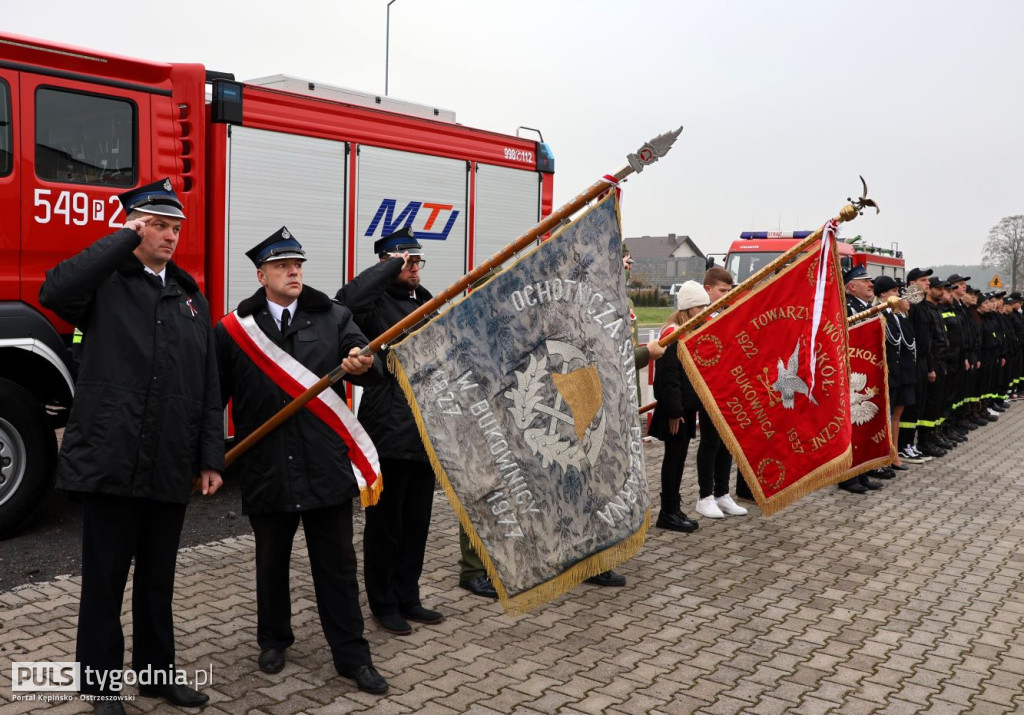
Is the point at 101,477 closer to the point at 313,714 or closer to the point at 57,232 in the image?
the point at 313,714

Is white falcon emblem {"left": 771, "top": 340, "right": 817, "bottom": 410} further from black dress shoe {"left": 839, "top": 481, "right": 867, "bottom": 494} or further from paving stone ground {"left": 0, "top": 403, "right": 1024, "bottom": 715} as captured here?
black dress shoe {"left": 839, "top": 481, "right": 867, "bottom": 494}

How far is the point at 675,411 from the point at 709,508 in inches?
42.8

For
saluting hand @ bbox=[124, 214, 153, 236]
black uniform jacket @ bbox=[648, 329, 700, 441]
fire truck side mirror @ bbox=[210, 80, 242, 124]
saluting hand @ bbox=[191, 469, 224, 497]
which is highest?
fire truck side mirror @ bbox=[210, 80, 242, 124]

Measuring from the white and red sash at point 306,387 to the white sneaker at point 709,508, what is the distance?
3.84 meters

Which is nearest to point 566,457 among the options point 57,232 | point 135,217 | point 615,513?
point 615,513

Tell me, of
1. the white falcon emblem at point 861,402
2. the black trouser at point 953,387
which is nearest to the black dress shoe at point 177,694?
the white falcon emblem at point 861,402

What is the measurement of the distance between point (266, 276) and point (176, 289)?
0.44m

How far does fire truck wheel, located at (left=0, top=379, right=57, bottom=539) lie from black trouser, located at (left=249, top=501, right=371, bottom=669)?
2.76 metres

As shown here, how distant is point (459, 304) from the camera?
4004 mm

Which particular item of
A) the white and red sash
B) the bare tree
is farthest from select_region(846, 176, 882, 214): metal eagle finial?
the bare tree

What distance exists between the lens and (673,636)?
15.6ft

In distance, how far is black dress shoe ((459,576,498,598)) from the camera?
5.26 meters

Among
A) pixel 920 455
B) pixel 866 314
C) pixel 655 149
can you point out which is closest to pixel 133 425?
pixel 655 149

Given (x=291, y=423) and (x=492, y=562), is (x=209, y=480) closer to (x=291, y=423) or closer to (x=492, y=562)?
(x=291, y=423)
